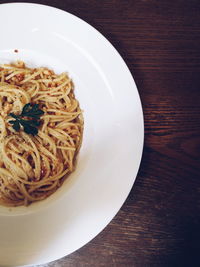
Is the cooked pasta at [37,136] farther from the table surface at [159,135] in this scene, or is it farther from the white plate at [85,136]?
the table surface at [159,135]

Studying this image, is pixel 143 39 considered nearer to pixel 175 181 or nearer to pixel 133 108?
pixel 133 108

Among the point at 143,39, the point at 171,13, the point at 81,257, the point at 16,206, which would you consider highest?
the point at 171,13

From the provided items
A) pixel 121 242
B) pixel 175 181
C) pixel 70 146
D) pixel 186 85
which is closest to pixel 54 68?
pixel 70 146

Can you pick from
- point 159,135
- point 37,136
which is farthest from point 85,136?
point 159,135

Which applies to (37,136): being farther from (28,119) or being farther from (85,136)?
(85,136)

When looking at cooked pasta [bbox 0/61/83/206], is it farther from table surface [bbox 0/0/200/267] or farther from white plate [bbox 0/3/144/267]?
table surface [bbox 0/0/200/267]

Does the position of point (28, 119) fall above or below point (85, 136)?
above
